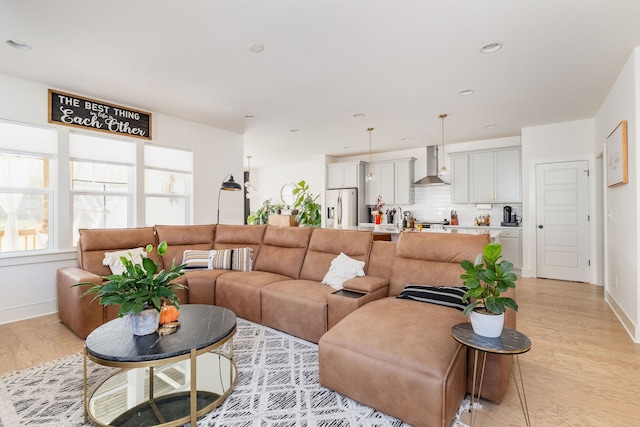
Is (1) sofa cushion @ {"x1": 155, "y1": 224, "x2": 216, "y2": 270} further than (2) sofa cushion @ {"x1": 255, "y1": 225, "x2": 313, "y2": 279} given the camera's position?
Yes

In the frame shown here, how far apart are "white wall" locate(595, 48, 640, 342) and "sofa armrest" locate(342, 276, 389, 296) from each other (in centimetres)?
235

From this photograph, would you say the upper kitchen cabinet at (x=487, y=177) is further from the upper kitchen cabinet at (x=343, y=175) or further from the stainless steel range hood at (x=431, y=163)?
the upper kitchen cabinet at (x=343, y=175)

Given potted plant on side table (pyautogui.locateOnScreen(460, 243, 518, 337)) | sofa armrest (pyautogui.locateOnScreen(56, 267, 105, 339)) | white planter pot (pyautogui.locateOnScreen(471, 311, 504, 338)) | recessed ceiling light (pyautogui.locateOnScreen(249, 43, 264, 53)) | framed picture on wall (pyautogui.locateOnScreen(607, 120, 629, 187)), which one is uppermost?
recessed ceiling light (pyautogui.locateOnScreen(249, 43, 264, 53))

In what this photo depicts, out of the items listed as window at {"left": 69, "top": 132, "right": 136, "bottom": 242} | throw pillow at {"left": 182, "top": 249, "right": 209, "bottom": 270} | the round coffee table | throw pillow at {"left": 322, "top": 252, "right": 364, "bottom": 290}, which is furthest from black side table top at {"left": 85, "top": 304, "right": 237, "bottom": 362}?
window at {"left": 69, "top": 132, "right": 136, "bottom": 242}

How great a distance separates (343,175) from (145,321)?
6.25 meters

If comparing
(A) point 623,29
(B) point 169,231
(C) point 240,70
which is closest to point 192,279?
(B) point 169,231

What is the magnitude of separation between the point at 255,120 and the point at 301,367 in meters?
3.77

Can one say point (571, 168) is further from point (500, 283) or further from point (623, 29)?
point (500, 283)

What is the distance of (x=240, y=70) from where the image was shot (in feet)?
10.4

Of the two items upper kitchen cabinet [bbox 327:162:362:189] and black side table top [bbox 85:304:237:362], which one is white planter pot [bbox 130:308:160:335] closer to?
black side table top [bbox 85:304:237:362]

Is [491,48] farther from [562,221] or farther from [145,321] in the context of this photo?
[562,221]

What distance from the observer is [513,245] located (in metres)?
5.56

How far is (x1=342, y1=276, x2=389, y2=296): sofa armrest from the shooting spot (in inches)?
104

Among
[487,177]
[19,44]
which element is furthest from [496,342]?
[487,177]
